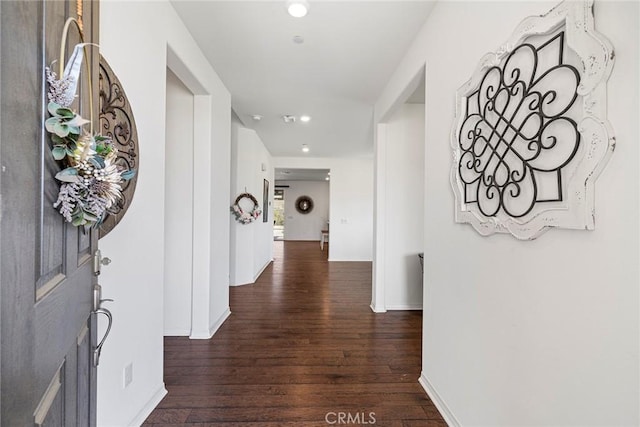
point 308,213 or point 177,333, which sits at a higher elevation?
point 308,213

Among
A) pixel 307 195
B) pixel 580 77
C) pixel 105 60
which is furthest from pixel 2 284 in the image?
pixel 307 195

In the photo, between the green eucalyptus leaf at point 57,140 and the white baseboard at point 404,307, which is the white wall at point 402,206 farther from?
the green eucalyptus leaf at point 57,140

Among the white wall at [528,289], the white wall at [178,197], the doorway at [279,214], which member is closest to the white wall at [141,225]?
the white wall at [178,197]

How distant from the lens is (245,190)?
4480 millimetres

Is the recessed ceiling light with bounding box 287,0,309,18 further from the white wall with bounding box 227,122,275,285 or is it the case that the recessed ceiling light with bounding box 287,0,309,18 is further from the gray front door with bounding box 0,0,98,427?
the white wall with bounding box 227,122,275,285

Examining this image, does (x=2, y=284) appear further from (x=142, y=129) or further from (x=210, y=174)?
(x=210, y=174)

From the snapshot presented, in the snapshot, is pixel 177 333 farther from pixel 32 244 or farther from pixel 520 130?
pixel 520 130

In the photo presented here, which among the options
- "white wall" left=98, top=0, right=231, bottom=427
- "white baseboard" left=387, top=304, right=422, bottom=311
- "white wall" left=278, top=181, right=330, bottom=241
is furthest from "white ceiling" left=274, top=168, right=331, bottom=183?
"white wall" left=98, top=0, right=231, bottom=427

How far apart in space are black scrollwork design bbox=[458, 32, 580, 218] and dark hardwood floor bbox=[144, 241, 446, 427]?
145 cm

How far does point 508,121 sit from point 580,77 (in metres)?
0.31

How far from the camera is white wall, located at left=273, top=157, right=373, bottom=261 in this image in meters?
6.88

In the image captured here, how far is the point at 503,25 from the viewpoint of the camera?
121cm

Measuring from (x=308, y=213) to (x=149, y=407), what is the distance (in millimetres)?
9761

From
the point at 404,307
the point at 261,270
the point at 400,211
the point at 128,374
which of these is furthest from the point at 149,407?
the point at 261,270
